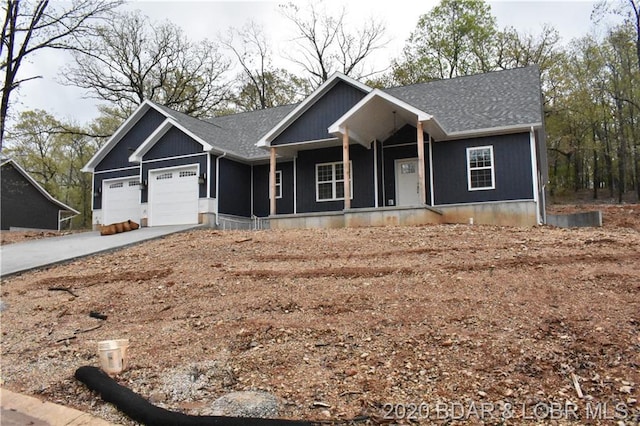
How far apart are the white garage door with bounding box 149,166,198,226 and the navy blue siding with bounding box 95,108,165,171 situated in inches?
86.3

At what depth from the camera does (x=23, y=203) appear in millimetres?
25328

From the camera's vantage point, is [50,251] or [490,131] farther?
[490,131]

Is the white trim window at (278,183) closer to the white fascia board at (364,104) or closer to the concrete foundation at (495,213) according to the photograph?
the white fascia board at (364,104)

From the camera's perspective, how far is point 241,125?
2027 cm

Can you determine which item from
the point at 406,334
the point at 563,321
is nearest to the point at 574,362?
the point at 563,321

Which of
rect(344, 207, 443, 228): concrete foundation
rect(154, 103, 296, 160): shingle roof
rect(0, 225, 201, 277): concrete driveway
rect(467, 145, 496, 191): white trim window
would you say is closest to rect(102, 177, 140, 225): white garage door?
rect(154, 103, 296, 160): shingle roof

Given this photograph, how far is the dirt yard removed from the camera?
3.74m

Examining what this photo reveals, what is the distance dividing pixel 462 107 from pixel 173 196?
10.4 m

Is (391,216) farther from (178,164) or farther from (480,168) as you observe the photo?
(178,164)

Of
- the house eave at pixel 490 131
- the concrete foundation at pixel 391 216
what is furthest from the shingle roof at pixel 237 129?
the house eave at pixel 490 131

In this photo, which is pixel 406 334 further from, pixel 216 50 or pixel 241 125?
pixel 216 50

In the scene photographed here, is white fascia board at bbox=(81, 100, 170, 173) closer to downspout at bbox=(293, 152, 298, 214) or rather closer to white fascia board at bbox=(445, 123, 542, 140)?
downspout at bbox=(293, 152, 298, 214)

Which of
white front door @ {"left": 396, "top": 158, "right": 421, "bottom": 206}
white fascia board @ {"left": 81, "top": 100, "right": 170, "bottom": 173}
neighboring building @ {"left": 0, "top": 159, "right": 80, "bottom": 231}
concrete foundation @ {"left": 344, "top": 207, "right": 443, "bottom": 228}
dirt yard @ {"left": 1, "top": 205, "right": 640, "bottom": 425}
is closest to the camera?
dirt yard @ {"left": 1, "top": 205, "right": 640, "bottom": 425}

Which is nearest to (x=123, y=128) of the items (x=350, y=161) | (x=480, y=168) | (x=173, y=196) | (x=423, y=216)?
(x=173, y=196)
